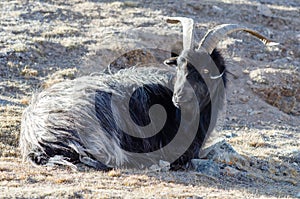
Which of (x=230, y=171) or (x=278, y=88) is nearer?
(x=230, y=171)

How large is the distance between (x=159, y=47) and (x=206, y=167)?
7.34m

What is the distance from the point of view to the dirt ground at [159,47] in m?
6.96

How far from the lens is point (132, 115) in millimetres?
8781

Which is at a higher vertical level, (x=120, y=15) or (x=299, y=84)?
(x=120, y=15)

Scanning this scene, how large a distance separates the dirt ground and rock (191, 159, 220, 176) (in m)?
0.19

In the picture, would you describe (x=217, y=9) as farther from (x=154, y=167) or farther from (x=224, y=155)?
(x=154, y=167)

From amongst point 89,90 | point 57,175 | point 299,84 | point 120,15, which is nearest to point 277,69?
point 299,84

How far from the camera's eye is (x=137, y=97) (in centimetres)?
891

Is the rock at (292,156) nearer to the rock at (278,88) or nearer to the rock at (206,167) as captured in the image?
the rock at (206,167)

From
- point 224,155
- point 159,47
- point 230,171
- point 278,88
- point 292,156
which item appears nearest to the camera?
point 230,171

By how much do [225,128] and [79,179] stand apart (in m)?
5.59

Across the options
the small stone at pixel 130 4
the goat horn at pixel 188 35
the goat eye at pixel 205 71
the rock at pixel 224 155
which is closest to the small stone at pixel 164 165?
the rock at pixel 224 155

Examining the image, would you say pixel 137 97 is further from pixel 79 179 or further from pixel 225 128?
pixel 225 128

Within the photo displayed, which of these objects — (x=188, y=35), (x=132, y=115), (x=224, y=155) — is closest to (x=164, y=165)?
(x=132, y=115)
